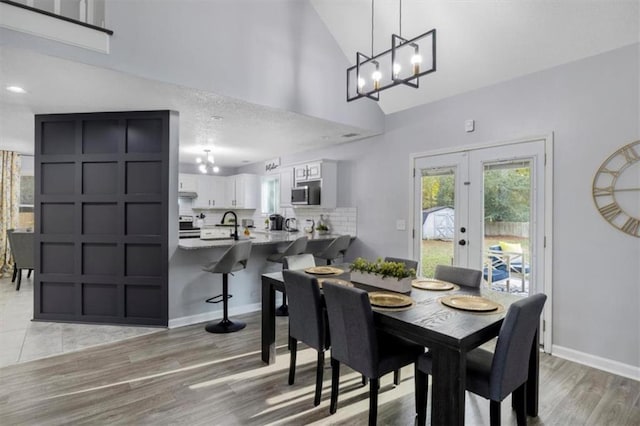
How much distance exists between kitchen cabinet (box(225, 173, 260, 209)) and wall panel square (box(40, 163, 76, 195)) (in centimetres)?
385

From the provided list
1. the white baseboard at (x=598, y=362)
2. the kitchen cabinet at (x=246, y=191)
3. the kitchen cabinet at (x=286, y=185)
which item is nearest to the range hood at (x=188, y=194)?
the kitchen cabinet at (x=246, y=191)

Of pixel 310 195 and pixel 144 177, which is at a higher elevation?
pixel 144 177

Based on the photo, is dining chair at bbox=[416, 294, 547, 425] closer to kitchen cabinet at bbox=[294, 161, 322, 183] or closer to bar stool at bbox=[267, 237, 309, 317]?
bar stool at bbox=[267, 237, 309, 317]

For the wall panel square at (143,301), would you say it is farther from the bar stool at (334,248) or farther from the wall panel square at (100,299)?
the bar stool at (334,248)

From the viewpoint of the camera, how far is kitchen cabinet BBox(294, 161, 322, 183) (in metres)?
5.27

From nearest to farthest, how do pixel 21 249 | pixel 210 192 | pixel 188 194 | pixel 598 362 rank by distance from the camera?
pixel 598 362, pixel 21 249, pixel 188 194, pixel 210 192

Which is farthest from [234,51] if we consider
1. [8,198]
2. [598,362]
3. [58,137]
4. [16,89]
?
[8,198]

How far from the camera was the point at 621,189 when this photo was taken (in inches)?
107

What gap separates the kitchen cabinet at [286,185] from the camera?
5.97 metres

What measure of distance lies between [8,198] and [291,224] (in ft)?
17.7

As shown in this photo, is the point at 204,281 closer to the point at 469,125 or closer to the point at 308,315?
the point at 308,315

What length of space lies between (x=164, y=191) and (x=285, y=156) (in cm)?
335

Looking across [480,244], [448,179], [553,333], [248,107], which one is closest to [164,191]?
[248,107]

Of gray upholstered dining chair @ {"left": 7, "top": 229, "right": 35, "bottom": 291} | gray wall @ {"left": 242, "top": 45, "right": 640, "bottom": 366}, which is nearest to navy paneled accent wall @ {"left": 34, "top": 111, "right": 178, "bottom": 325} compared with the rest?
gray upholstered dining chair @ {"left": 7, "top": 229, "right": 35, "bottom": 291}
